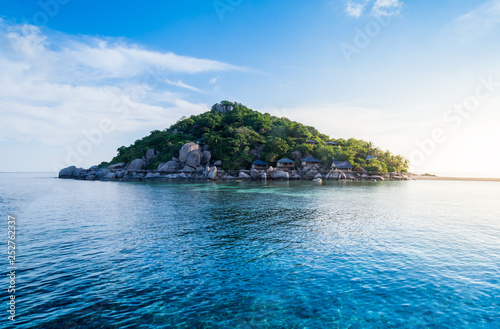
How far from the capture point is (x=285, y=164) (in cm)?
7625

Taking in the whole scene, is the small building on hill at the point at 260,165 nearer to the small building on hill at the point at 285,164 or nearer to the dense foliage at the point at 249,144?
the dense foliage at the point at 249,144

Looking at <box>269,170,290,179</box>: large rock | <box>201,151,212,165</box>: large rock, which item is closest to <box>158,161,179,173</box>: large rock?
<box>201,151,212,165</box>: large rock

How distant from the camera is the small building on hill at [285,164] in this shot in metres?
74.4

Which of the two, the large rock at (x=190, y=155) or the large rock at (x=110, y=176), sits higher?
the large rock at (x=190, y=155)

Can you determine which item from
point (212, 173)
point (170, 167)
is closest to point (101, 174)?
point (170, 167)

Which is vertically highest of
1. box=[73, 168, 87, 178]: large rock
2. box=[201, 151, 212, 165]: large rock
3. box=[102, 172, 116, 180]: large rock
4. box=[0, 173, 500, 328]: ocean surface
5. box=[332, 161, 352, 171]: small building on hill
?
box=[201, 151, 212, 165]: large rock

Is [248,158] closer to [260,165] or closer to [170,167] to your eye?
[260,165]

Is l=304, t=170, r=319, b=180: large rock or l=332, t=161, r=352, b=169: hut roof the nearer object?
l=304, t=170, r=319, b=180: large rock

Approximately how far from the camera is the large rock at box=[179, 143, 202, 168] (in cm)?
7425

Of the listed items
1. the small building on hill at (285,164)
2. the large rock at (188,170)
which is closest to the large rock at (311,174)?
the small building on hill at (285,164)

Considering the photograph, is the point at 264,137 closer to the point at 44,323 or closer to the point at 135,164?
the point at 135,164

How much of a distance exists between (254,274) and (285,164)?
220 ft

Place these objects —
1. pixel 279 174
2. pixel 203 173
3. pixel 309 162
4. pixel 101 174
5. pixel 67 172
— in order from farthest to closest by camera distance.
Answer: pixel 67 172
pixel 101 174
pixel 309 162
pixel 203 173
pixel 279 174

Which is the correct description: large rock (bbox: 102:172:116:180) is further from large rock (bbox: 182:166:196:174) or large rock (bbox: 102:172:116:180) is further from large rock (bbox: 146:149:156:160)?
large rock (bbox: 182:166:196:174)
